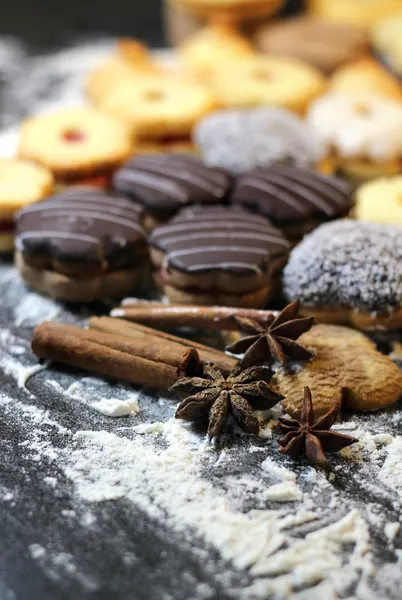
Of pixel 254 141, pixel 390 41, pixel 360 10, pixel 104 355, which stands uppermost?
pixel 360 10

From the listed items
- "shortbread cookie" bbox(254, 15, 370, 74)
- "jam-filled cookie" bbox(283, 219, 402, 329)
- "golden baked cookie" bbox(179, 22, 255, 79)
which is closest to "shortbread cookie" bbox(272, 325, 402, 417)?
"jam-filled cookie" bbox(283, 219, 402, 329)

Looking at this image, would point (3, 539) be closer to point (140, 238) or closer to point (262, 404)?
point (262, 404)

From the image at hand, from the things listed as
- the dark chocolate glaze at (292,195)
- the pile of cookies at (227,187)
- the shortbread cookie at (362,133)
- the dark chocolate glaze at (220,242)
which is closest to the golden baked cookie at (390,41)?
the pile of cookies at (227,187)

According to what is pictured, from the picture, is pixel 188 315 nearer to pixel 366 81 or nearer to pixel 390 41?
pixel 366 81

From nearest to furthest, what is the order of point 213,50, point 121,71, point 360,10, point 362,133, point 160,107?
point 362,133 < point 160,107 < point 121,71 < point 213,50 < point 360,10

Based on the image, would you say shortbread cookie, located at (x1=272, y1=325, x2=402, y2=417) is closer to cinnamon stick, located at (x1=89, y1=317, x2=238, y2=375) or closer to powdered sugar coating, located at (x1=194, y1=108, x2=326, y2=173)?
cinnamon stick, located at (x1=89, y1=317, x2=238, y2=375)

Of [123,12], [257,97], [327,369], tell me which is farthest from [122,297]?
[123,12]

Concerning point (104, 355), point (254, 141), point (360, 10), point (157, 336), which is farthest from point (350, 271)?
point (360, 10)

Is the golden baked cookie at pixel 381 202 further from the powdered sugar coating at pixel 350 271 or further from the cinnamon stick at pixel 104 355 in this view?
the cinnamon stick at pixel 104 355
